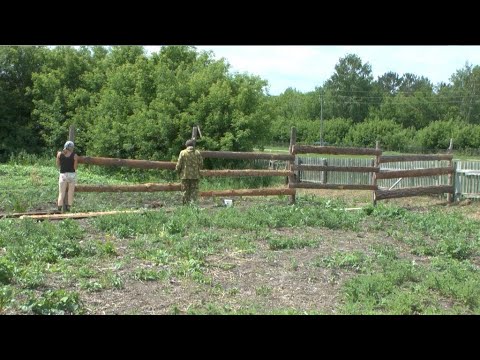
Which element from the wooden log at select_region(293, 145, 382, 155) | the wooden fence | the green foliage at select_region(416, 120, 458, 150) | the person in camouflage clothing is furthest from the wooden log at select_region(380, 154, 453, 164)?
the green foliage at select_region(416, 120, 458, 150)

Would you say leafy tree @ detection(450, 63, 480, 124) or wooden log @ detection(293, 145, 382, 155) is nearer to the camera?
wooden log @ detection(293, 145, 382, 155)

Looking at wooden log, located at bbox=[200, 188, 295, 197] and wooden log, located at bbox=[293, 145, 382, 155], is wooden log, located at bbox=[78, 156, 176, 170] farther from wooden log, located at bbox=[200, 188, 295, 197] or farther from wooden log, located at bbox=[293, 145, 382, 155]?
wooden log, located at bbox=[293, 145, 382, 155]

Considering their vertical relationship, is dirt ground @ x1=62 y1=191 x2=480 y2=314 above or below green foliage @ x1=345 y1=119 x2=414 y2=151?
below

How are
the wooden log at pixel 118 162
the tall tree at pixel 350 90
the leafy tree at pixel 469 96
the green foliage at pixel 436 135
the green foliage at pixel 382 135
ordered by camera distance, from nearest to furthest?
the wooden log at pixel 118 162, the green foliage at pixel 436 135, the green foliage at pixel 382 135, the leafy tree at pixel 469 96, the tall tree at pixel 350 90

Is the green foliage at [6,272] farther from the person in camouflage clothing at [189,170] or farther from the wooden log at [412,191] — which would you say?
the wooden log at [412,191]

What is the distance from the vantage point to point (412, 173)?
16.6 metres

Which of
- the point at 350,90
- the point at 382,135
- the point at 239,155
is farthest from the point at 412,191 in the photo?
the point at 350,90

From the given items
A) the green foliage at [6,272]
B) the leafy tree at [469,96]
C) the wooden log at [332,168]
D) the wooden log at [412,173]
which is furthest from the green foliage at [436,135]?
the green foliage at [6,272]

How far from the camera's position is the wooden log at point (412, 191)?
53.7ft

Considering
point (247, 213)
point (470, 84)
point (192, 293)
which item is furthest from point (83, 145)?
point (470, 84)

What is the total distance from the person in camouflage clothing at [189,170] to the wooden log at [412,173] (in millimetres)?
5260

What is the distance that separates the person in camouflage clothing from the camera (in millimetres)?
13023

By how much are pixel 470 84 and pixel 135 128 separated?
215 ft

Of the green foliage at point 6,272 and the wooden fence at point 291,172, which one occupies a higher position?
the wooden fence at point 291,172
